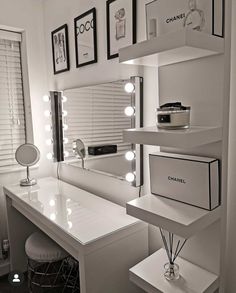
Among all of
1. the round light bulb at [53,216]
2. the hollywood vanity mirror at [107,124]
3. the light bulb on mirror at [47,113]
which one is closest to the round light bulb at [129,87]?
the hollywood vanity mirror at [107,124]

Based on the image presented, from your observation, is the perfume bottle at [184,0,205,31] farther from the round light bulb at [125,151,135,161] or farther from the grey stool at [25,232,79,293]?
the grey stool at [25,232,79,293]

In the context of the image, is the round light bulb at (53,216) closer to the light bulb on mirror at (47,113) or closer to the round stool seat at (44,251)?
the round stool seat at (44,251)

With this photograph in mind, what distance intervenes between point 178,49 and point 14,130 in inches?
72.8

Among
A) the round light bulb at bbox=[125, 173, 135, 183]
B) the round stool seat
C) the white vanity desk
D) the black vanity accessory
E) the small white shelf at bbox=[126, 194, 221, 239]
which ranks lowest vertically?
the round stool seat

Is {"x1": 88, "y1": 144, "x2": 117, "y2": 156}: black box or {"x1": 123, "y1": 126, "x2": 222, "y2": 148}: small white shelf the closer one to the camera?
{"x1": 123, "y1": 126, "x2": 222, "y2": 148}: small white shelf

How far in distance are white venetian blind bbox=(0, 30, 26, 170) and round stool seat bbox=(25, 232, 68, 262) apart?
2.70 feet

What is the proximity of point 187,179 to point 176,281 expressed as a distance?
17.8 inches

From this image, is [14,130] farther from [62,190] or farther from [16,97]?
[62,190]

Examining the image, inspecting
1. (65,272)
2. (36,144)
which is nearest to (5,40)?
(36,144)

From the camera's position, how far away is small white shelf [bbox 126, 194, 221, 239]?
97cm

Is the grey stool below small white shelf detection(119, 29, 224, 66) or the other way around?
below

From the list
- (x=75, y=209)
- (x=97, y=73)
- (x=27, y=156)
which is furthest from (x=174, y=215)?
(x=27, y=156)

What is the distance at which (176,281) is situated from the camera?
114cm

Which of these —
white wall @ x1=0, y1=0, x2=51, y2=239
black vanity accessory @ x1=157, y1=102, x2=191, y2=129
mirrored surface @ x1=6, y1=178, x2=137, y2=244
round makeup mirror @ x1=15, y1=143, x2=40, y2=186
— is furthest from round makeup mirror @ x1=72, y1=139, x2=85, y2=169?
black vanity accessory @ x1=157, y1=102, x2=191, y2=129
